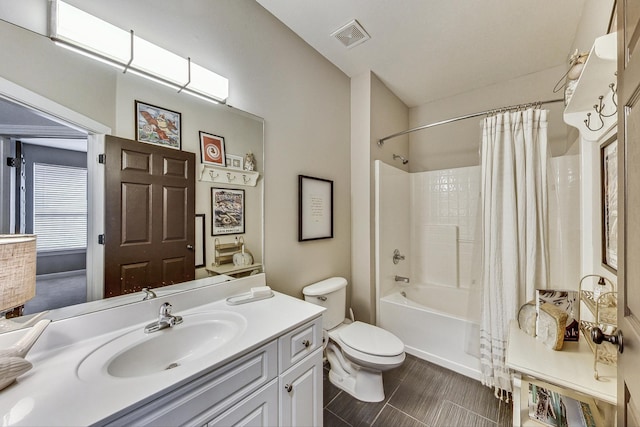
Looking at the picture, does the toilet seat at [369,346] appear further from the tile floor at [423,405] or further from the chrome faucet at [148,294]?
the chrome faucet at [148,294]

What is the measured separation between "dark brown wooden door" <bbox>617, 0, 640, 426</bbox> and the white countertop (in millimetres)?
379

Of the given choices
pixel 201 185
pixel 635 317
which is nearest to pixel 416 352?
pixel 635 317

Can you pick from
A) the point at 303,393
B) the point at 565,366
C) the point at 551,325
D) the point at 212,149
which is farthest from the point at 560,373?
the point at 212,149

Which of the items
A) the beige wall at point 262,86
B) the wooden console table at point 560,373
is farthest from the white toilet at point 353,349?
the wooden console table at point 560,373

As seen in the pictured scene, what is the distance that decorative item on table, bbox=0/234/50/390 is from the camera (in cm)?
67

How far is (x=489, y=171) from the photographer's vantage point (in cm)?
185

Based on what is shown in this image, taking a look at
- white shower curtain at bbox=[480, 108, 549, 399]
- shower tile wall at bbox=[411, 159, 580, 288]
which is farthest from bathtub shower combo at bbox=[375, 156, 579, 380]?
white shower curtain at bbox=[480, 108, 549, 399]

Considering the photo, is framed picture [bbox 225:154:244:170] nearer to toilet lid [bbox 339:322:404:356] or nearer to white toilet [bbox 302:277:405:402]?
white toilet [bbox 302:277:405:402]

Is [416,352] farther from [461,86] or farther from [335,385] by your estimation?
[461,86]

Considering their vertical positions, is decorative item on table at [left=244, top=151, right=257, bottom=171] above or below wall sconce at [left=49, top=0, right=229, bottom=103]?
below

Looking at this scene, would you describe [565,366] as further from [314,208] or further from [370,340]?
[314,208]

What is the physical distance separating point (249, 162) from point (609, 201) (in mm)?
1845

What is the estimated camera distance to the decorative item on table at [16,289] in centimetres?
67

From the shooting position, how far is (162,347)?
1.01m
